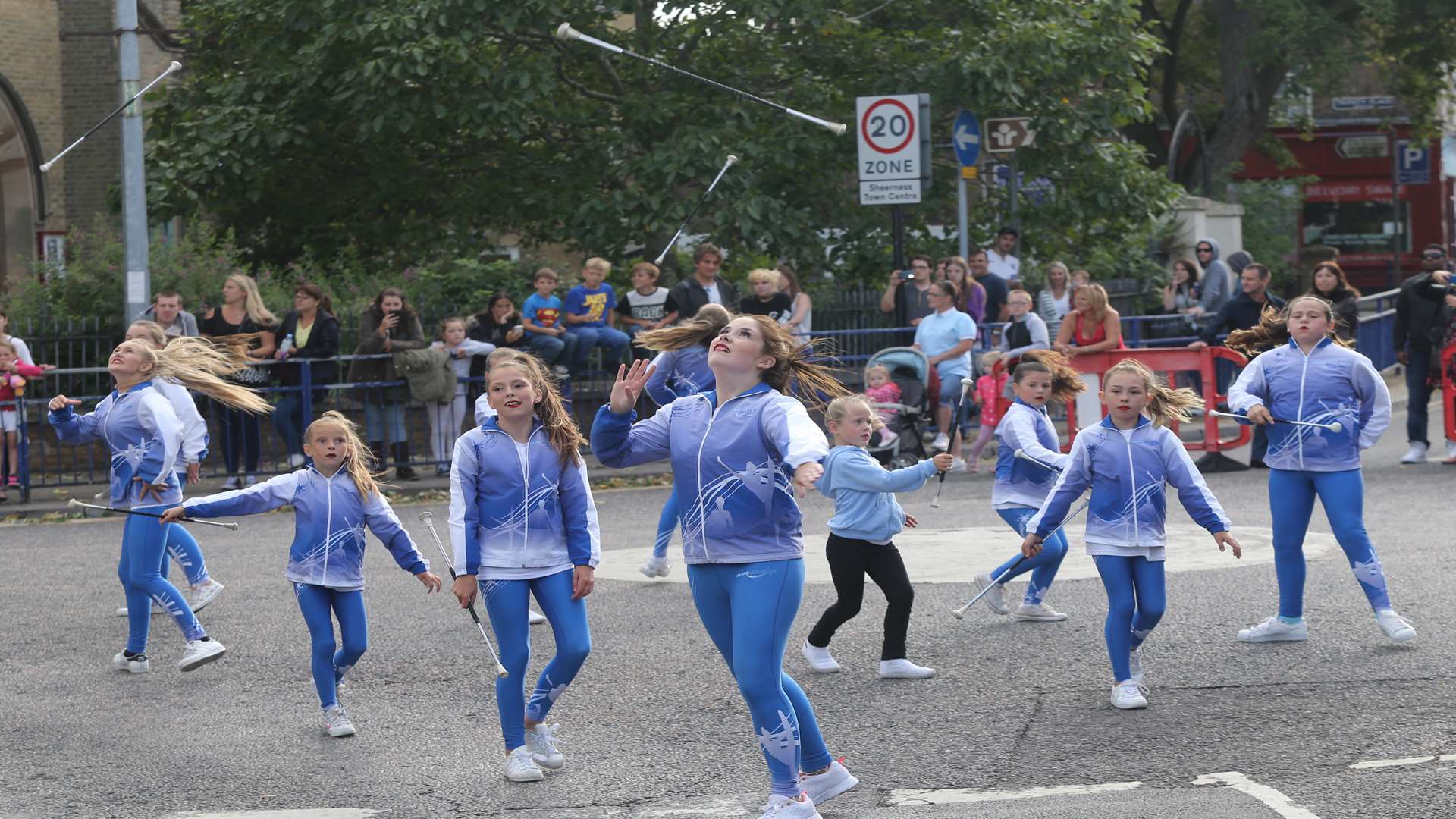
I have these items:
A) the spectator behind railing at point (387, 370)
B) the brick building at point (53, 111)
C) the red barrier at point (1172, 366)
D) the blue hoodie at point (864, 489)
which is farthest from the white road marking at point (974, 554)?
the brick building at point (53, 111)

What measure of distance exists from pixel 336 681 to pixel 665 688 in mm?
1397

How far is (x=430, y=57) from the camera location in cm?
1703

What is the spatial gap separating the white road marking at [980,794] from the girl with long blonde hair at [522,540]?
1238 millimetres

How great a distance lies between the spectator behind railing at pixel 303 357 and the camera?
15672 mm

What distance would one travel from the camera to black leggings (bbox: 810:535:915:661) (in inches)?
316

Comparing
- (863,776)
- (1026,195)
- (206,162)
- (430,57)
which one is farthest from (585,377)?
(863,776)

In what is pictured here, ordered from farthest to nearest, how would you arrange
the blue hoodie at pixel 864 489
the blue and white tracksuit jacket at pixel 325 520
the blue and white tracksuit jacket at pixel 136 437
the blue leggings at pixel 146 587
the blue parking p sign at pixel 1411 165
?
the blue parking p sign at pixel 1411 165 → the blue and white tracksuit jacket at pixel 136 437 → the blue leggings at pixel 146 587 → the blue and white tracksuit jacket at pixel 325 520 → the blue hoodie at pixel 864 489

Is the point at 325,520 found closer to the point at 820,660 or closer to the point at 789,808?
the point at 820,660

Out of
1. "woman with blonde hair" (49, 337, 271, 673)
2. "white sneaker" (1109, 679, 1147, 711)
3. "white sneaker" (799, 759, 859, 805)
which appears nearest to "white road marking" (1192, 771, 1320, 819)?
"white sneaker" (1109, 679, 1147, 711)

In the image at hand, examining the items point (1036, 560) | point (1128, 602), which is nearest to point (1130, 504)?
point (1128, 602)

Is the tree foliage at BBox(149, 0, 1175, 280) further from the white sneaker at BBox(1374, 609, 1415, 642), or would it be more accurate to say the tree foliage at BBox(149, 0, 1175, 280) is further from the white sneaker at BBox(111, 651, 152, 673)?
the white sneaker at BBox(1374, 609, 1415, 642)

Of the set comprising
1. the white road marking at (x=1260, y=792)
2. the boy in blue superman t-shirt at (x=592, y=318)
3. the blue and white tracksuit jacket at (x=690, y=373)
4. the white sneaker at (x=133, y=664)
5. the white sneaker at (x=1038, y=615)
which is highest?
the boy in blue superman t-shirt at (x=592, y=318)

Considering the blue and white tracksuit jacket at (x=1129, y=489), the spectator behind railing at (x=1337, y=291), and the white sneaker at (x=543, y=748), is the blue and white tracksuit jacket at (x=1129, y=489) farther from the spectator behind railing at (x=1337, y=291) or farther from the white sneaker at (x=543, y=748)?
the spectator behind railing at (x=1337, y=291)

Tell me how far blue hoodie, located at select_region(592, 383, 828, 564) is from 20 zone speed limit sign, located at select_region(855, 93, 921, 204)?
10967 mm
